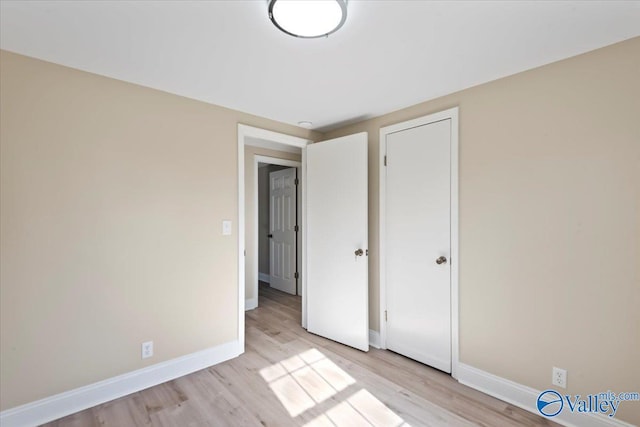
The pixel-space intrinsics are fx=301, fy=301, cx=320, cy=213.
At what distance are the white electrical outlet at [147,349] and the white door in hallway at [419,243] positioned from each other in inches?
80.5

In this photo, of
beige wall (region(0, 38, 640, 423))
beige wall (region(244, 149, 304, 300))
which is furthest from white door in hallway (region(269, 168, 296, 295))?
beige wall (region(0, 38, 640, 423))

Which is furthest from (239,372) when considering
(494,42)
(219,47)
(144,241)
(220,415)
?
(494,42)

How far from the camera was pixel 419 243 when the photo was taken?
8.63ft

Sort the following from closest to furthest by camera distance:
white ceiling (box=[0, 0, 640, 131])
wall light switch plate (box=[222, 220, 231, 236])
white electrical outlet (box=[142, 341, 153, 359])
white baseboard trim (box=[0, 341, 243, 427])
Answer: white ceiling (box=[0, 0, 640, 131])
white baseboard trim (box=[0, 341, 243, 427])
white electrical outlet (box=[142, 341, 153, 359])
wall light switch plate (box=[222, 220, 231, 236])

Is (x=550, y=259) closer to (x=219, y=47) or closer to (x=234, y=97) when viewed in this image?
(x=219, y=47)

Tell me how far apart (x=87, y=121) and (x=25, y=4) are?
2.54ft

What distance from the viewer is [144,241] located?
2.30 m

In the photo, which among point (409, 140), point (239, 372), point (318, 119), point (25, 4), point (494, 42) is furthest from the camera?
point (318, 119)

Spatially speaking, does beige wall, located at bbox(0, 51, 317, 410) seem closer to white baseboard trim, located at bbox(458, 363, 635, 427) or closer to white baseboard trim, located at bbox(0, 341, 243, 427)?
white baseboard trim, located at bbox(0, 341, 243, 427)

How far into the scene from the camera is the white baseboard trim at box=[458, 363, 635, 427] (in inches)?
69.2

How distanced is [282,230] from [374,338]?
100.0 inches

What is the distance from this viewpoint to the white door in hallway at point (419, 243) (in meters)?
2.47

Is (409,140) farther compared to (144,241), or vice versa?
(409,140)

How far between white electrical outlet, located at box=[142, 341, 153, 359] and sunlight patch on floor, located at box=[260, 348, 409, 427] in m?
0.88
